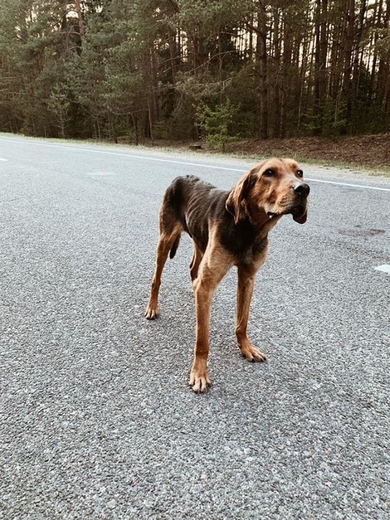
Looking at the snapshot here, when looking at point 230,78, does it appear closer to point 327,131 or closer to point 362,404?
point 327,131

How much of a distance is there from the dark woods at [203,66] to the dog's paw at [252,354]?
47.9ft

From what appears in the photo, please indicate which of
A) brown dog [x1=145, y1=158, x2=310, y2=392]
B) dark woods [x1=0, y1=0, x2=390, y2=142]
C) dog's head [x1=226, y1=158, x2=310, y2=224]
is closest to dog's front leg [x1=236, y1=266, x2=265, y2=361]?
brown dog [x1=145, y1=158, x2=310, y2=392]

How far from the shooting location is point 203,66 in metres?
22.6

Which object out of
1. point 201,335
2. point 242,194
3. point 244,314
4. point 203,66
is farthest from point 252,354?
point 203,66

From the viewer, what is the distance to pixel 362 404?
6.85ft

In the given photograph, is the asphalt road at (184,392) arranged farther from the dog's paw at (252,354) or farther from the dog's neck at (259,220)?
the dog's neck at (259,220)

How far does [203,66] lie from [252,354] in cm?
2325

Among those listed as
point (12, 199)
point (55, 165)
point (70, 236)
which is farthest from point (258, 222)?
point (55, 165)

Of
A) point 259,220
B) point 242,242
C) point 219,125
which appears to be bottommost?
point 242,242

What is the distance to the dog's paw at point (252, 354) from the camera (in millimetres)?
2510

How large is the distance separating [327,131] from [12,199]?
62.6ft

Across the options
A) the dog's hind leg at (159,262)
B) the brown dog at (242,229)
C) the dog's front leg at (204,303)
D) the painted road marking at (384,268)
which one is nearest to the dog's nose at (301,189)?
the brown dog at (242,229)

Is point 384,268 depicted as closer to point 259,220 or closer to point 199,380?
point 259,220

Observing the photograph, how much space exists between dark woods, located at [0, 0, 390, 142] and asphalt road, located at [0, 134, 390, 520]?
13.7 metres
